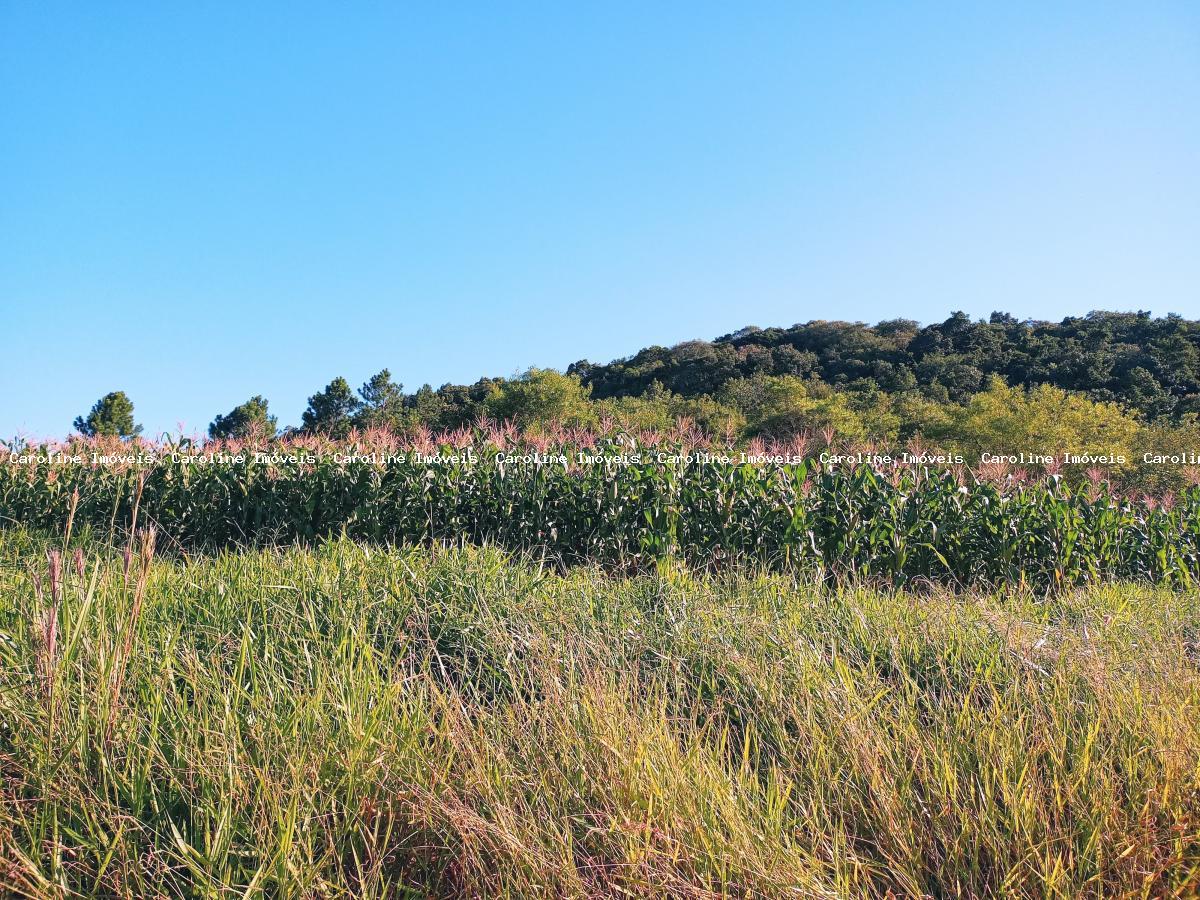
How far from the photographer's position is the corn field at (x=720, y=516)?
7.37m

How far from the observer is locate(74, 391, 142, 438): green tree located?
40.8m

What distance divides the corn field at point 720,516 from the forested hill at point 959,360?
28370mm

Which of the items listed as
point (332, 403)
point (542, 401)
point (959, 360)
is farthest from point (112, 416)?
point (959, 360)

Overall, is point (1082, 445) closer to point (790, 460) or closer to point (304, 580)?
point (790, 460)

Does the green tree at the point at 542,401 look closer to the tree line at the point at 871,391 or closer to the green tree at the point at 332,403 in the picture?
the tree line at the point at 871,391

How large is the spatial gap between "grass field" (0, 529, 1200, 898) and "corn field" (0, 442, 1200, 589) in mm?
3746

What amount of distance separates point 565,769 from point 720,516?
5.35m

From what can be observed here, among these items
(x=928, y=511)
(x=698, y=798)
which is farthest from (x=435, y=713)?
(x=928, y=511)

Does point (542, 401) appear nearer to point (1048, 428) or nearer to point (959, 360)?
point (1048, 428)

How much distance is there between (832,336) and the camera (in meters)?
50.9

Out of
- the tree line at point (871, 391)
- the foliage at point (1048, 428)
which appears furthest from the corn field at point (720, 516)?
the foliage at point (1048, 428)

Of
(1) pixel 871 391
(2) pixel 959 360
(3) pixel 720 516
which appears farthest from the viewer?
(2) pixel 959 360

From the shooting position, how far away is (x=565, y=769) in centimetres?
229

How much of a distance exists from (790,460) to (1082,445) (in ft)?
54.1
